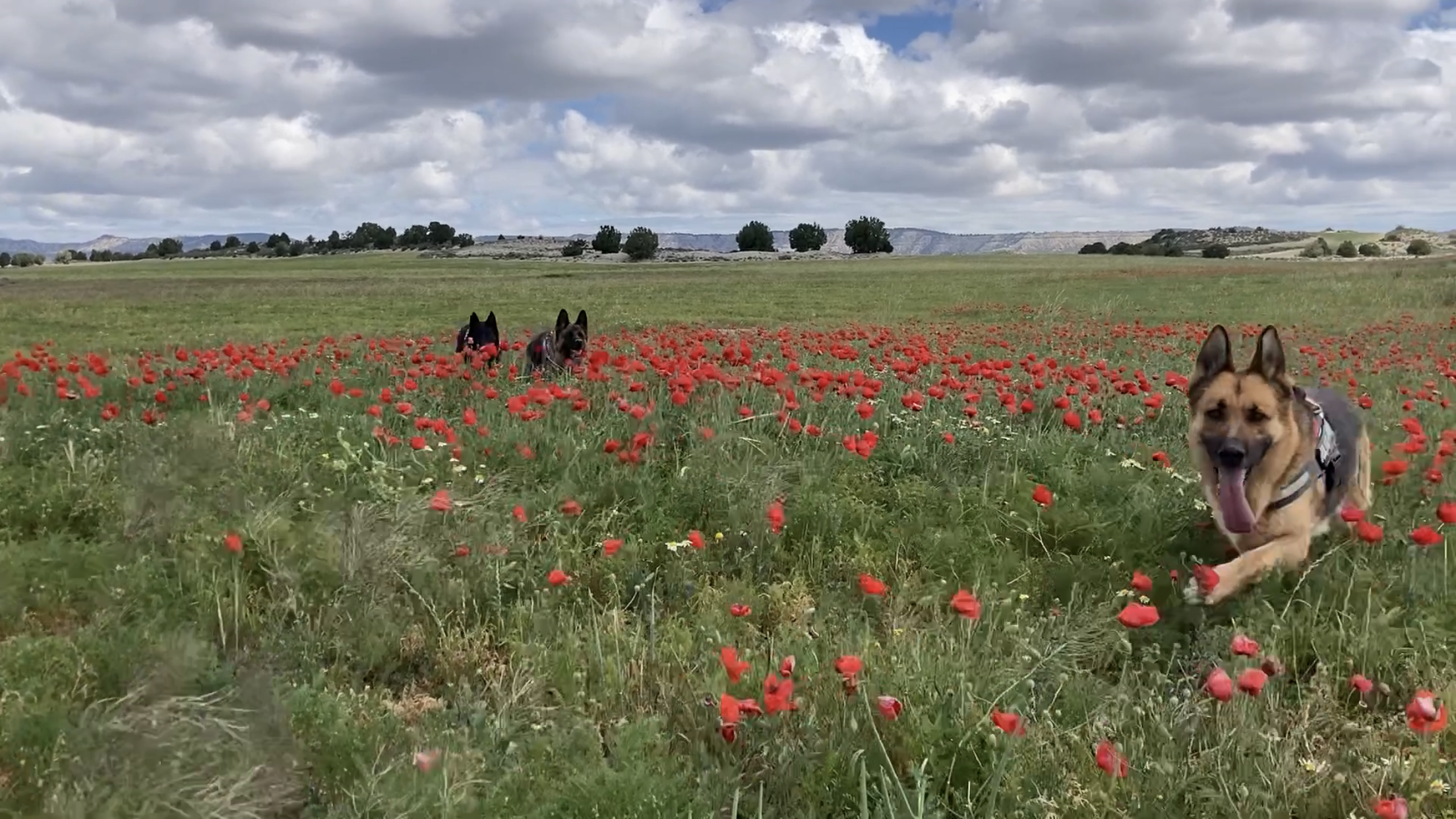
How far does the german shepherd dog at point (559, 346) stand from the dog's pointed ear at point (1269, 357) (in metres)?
6.95

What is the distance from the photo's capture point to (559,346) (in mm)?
11586

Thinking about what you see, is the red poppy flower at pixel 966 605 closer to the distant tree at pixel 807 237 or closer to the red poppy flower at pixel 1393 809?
the red poppy flower at pixel 1393 809

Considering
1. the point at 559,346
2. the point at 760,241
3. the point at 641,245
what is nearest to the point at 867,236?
the point at 760,241

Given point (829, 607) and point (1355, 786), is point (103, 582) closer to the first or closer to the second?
point (829, 607)

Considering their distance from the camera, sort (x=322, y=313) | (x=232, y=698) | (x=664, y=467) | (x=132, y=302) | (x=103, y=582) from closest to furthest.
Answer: (x=232, y=698)
(x=103, y=582)
(x=664, y=467)
(x=322, y=313)
(x=132, y=302)

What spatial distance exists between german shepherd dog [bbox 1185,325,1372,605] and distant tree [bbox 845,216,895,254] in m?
125

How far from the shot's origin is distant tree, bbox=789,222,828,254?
478 feet

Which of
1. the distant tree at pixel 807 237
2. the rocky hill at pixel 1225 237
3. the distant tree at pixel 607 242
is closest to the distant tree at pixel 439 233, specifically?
the distant tree at pixel 607 242

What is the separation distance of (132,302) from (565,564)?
3223 centimetres

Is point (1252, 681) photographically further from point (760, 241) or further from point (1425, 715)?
point (760, 241)

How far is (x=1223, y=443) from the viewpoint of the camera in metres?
4.47

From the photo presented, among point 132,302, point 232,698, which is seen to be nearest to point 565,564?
point 232,698

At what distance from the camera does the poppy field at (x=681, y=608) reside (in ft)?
8.65

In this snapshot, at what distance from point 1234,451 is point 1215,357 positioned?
74cm
